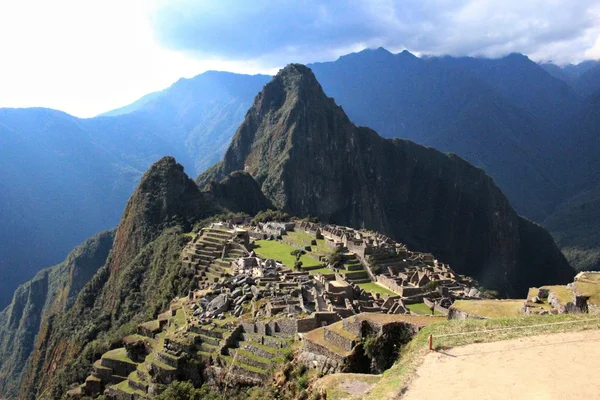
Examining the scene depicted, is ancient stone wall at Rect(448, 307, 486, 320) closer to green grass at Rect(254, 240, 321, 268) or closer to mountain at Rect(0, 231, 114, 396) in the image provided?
green grass at Rect(254, 240, 321, 268)

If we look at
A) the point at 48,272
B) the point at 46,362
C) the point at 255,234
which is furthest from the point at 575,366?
the point at 48,272

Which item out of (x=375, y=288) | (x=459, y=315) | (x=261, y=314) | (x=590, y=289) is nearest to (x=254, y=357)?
(x=261, y=314)

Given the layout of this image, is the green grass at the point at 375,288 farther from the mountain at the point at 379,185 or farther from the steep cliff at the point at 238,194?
the mountain at the point at 379,185

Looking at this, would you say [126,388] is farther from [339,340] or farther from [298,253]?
[298,253]

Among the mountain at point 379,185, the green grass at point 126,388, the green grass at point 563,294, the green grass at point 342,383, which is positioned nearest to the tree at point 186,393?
the green grass at point 126,388

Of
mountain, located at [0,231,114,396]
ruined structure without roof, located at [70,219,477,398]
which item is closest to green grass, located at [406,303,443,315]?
ruined structure without roof, located at [70,219,477,398]

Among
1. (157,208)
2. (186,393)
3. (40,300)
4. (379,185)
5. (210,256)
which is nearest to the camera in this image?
(186,393)

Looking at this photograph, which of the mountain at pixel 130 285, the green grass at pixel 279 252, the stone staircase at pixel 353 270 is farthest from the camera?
the green grass at pixel 279 252

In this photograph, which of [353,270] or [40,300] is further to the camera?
[40,300]
